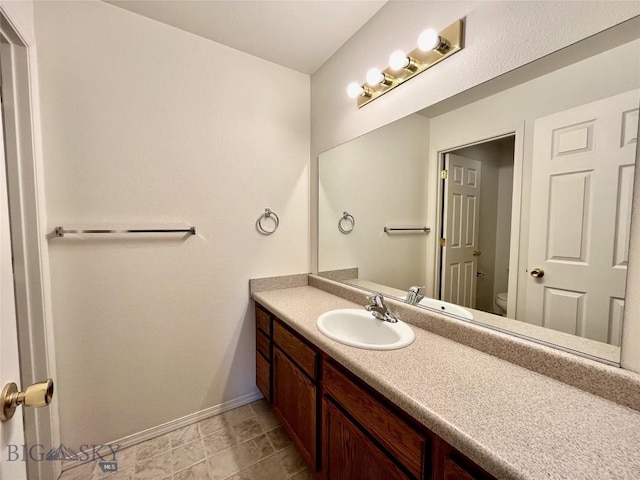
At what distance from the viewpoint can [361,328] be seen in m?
1.38

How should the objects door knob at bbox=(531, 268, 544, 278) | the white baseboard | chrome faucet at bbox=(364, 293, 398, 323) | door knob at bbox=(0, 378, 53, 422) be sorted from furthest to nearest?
the white baseboard < chrome faucet at bbox=(364, 293, 398, 323) < door knob at bbox=(531, 268, 544, 278) < door knob at bbox=(0, 378, 53, 422)

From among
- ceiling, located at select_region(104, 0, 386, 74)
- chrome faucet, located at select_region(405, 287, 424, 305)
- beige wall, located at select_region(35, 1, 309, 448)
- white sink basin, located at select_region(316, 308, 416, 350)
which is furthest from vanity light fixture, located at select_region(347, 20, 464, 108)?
white sink basin, located at select_region(316, 308, 416, 350)

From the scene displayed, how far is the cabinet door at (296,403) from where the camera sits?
1189mm

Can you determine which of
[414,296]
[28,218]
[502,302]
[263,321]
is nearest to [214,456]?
[263,321]

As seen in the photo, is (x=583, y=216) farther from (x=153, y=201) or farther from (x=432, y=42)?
(x=153, y=201)

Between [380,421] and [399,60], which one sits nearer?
[380,421]

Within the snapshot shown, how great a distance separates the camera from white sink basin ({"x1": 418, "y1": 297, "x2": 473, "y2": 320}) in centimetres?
113

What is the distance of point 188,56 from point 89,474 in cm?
233

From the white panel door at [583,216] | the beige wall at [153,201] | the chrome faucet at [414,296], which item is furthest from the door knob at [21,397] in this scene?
the white panel door at [583,216]

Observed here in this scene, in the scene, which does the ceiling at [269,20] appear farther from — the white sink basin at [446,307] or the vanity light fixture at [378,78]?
the white sink basin at [446,307]

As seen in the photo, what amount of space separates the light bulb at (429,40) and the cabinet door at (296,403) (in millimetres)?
1527

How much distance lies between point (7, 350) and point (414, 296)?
138cm

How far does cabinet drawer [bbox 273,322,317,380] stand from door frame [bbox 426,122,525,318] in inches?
27.0

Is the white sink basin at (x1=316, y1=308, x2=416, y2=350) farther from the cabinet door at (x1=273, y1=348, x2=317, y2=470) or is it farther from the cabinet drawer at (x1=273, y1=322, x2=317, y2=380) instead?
the cabinet door at (x1=273, y1=348, x2=317, y2=470)
